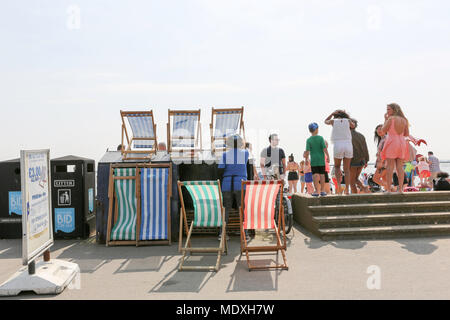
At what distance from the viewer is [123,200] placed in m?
6.89

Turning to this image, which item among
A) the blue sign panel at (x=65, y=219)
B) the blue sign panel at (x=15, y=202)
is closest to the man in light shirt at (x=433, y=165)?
the blue sign panel at (x=65, y=219)

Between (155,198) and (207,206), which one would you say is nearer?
(207,206)

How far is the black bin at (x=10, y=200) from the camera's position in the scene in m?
7.49

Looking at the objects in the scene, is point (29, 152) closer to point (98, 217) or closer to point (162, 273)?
point (162, 273)

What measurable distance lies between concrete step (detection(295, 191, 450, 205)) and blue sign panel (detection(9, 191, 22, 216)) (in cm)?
551

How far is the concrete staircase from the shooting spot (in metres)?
6.76

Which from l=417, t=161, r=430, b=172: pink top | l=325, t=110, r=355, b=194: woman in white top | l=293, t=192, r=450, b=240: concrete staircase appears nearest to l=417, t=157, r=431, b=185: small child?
l=417, t=161, r=430, b=172: pink top

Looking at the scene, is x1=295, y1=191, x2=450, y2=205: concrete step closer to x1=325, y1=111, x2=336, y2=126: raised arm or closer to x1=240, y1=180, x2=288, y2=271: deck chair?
x1=325, y1=111, x2=336, y2=126: raised arm

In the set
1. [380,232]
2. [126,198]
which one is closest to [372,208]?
[380,232]

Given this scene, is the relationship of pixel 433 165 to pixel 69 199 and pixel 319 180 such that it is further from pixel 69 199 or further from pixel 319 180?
pixel 69 199

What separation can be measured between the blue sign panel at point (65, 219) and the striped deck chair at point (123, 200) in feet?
3.16

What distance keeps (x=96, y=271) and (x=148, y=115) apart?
3874mm

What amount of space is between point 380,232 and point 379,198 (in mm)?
1062
